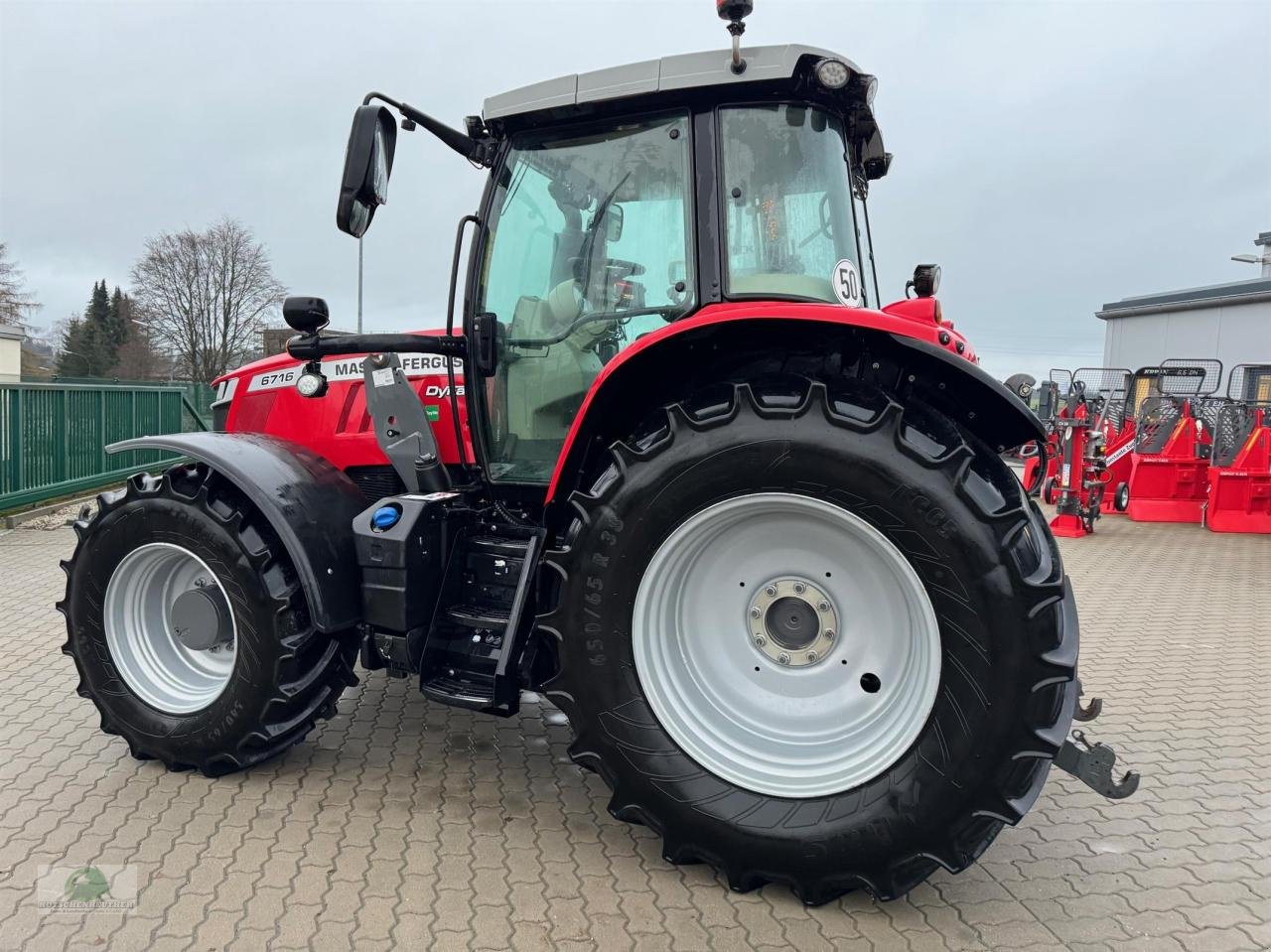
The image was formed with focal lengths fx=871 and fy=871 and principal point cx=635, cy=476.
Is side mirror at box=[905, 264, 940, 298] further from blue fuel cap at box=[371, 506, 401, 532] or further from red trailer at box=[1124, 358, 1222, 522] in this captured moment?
red trailer at box=[1124, 358, 1222, 522]

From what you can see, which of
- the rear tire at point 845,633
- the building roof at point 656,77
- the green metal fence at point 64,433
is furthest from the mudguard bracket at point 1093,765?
the green metal fence at point 64,433

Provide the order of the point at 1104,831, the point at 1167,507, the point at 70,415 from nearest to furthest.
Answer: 1. the point at 1104,831
2. the point at 70,415
3. the point at 1167,507

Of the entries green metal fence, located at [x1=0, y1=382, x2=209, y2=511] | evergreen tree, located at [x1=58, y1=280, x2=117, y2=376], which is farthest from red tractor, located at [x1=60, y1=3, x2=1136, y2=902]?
evergreen tree, located at [x1=58, y1=280, x2=117, y2=376]

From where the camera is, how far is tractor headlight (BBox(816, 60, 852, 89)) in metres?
2.54

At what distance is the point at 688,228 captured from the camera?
2.80 metres

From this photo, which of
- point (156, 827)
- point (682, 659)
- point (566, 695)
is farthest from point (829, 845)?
point (156, 827)

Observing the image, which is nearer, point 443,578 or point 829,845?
point 829,845

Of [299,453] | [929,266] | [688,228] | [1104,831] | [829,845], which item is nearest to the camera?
[829,845]

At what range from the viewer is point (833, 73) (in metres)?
2.55

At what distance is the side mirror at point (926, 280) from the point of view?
11.6 ft

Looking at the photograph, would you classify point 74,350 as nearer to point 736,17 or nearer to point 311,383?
point 311,383

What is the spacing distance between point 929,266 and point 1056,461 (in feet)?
27.5

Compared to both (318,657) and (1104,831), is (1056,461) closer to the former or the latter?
(1104,831)

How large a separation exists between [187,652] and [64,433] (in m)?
8.09
